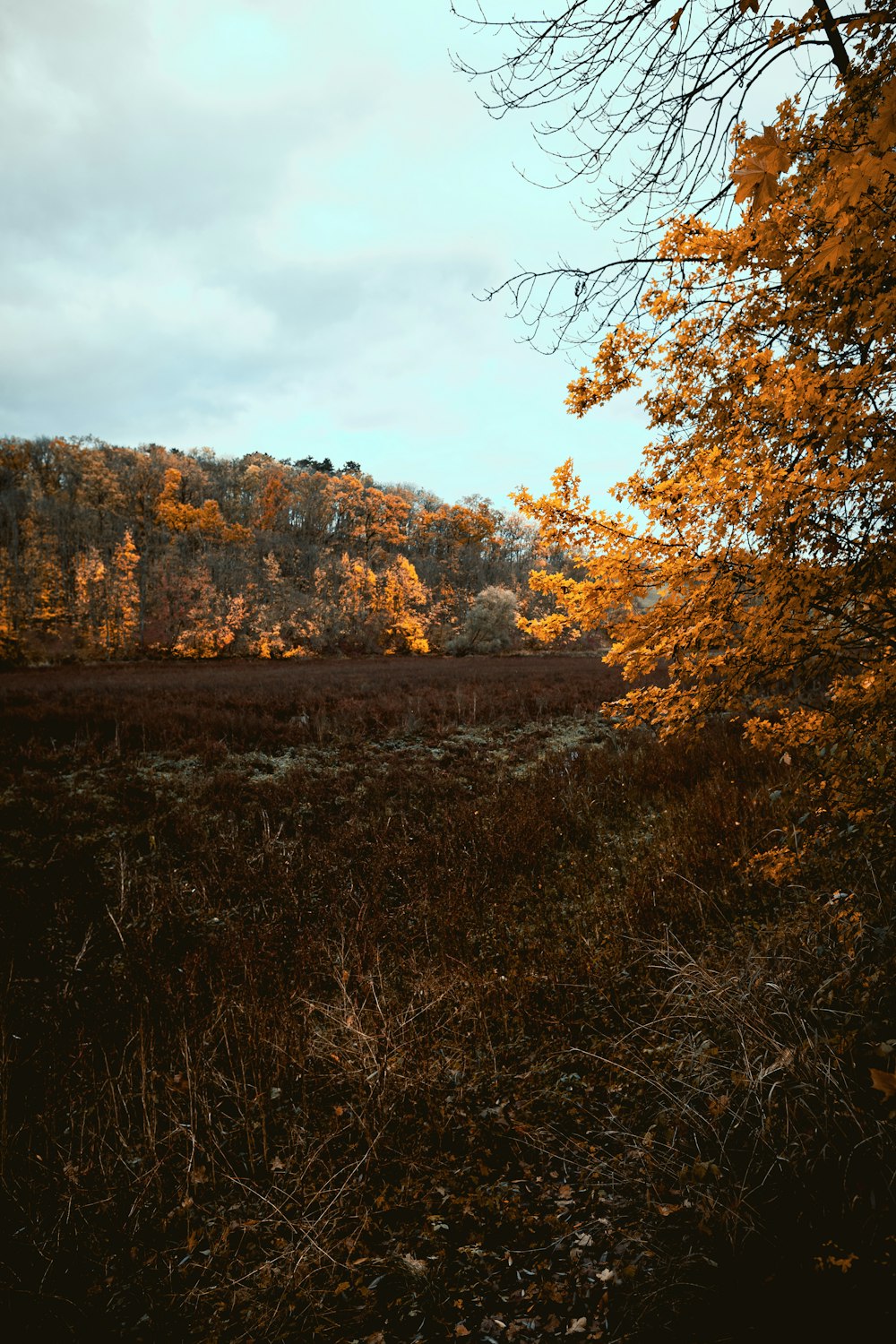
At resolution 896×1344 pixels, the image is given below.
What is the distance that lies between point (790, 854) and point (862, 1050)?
1031 millimetres

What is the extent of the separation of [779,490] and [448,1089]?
3202 millimetres

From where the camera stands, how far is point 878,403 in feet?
6.83

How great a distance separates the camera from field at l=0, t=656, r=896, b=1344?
71.6 inches

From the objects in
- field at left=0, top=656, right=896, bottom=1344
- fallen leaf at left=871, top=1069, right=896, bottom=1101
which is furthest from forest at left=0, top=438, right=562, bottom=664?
fallen leaf at left=871, top=1069, right=896, bottom=1101

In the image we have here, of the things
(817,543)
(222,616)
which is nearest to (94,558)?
(222,616)

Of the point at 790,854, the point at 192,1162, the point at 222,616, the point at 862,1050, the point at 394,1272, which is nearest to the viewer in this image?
the point at 394,1272

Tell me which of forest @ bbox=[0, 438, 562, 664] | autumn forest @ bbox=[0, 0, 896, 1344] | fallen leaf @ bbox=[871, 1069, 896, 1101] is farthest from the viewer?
forest @ bbox=[0, 438, 562, 664]

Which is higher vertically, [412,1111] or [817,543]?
[817,543]

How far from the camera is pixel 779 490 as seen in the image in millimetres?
2150

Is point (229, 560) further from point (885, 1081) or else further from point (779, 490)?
point (885, 1081)

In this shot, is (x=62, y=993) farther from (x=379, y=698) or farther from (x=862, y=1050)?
(x=379, y=698)

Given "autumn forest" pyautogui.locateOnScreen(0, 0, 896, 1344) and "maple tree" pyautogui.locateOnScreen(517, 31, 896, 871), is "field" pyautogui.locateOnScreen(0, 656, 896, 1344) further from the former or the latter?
"maple tree" pyautogui.locateOnScreen(517, 31, 896, 871)

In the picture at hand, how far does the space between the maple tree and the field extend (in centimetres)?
62

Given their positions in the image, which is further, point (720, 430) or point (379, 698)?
point (379, 698)
